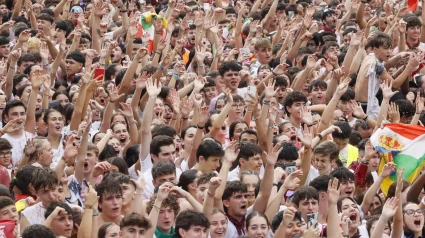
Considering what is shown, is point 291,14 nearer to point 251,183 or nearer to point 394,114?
point 394,114

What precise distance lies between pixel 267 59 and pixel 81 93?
3.52 metres

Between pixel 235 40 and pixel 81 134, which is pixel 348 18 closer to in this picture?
pixel 235 40

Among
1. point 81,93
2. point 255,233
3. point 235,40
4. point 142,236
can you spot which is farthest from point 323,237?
point 235,40

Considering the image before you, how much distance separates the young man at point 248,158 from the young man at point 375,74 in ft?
8.95

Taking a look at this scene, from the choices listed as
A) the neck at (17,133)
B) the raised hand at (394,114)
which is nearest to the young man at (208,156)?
the neck at (17,133)

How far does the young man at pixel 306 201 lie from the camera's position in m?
9.66

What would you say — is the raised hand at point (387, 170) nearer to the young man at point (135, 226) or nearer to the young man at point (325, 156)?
the young man at point (325, 156)

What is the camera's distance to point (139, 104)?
42.1ft

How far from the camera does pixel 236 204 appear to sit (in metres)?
9.54

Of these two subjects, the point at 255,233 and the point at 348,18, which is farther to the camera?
the point at 348,18

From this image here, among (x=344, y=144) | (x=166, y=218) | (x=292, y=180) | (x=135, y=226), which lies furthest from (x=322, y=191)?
(x=135, y=226)

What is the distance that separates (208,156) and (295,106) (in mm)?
2104

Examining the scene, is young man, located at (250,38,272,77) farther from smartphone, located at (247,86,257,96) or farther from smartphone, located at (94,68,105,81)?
smartphone, located at (94,68,105,81)

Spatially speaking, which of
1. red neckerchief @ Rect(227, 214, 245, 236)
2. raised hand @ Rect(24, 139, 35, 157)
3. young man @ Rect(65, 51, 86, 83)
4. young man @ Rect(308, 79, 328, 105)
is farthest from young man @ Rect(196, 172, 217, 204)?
young man @ Rect(65, 51, 86, 83)
